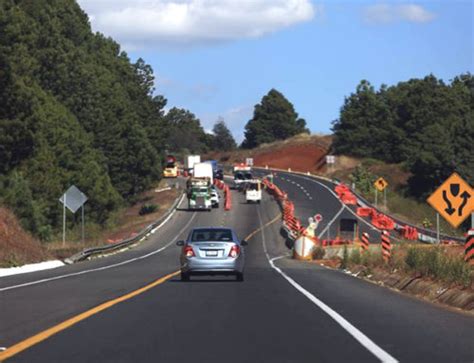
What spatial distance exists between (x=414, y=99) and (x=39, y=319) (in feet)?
430

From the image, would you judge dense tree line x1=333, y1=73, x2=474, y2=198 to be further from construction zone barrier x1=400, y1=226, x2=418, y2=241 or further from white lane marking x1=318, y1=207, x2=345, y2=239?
construction zone barrier x1=400, y1=226, x2=418, y2=241

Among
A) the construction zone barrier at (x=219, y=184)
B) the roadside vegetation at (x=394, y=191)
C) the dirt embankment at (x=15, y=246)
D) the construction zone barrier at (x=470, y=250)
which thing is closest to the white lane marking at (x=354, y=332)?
the construction zone barrier at (x=470, y=250)

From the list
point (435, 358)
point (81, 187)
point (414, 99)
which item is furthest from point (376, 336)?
point (414, 99)

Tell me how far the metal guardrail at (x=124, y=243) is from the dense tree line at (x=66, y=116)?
4.57m

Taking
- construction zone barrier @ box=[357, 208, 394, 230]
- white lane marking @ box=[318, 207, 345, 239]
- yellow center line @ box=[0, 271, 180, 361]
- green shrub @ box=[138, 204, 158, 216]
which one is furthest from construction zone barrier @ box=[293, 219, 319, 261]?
green shrub @ box=[138, 204, 158, 216]

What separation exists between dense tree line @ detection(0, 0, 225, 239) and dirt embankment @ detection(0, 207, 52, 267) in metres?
12.1

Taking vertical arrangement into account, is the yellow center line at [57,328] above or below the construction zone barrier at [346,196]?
above

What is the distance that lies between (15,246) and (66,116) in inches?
1638

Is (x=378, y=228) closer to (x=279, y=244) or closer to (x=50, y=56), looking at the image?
(x=279, y=244)

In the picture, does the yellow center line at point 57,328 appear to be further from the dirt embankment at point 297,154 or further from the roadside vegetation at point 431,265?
the dirt embankment at point 297,154

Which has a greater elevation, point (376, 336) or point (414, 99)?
point (414, 99)

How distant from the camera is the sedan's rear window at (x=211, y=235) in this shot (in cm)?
2841

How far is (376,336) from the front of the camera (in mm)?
13773

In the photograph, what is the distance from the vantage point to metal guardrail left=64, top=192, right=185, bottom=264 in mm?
46925
